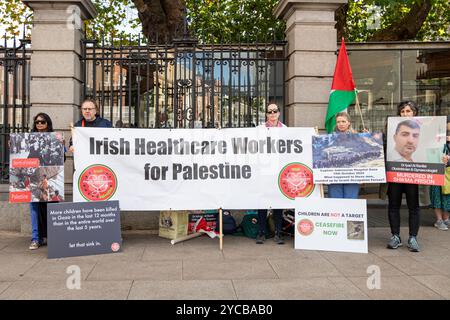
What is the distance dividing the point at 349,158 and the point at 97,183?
11.8 feet

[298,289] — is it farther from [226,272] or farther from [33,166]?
[33,166]

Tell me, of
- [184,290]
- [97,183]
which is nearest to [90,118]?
[97,183]

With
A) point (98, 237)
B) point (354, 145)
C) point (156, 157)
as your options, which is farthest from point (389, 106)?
point (98, 237)

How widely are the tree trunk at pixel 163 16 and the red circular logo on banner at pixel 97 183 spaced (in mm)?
7484

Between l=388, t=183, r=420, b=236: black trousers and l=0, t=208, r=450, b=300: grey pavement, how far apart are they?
1.18 ft

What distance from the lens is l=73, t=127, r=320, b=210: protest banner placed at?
6426 millimetres

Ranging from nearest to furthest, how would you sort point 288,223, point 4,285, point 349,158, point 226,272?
point 4,285 < point 226,272 < point 349,158 < point 288,223

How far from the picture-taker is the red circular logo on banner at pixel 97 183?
6285 mm

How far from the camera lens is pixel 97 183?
20.7 feet

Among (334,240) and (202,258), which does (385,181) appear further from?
(202,258)

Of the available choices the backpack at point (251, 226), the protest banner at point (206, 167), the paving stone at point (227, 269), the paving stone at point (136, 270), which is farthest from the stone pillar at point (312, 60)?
the paving stone at point (136, 270)

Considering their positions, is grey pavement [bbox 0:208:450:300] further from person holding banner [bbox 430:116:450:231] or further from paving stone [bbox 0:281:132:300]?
person holding banner [bbox 430:116:450:231]

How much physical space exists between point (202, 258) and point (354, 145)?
2665 mm

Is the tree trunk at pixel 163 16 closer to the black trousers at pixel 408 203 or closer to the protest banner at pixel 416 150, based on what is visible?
the protest banner at pixel 416 150
